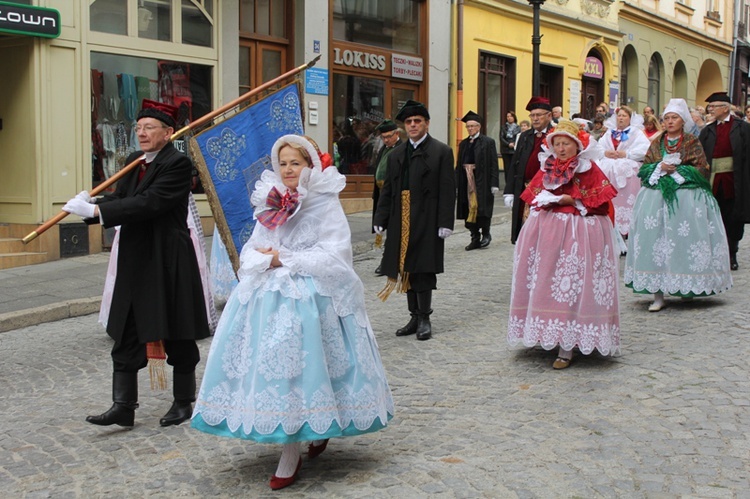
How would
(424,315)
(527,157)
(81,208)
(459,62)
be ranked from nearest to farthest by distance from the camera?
(81,208) < (424,315) < (527,157) < (459,62)

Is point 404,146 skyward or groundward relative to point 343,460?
skyward

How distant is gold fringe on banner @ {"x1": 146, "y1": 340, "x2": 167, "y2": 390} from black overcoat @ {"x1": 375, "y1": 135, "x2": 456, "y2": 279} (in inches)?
109

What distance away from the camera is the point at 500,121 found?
23.1 meters

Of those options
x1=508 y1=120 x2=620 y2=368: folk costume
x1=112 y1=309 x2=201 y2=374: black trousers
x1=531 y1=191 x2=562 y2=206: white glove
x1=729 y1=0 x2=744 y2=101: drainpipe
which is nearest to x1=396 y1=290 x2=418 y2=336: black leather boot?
x1=508 y1=120 x2=620 y2=368: folk costume

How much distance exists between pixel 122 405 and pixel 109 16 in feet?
30.3

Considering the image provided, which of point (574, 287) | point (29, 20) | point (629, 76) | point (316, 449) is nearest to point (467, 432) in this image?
point (316, 449)

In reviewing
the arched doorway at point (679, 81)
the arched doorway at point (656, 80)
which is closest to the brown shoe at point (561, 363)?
the arched doorway at point (656, 80)

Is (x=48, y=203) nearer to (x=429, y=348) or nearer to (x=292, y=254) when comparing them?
(x=429, y=348)

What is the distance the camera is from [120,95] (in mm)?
13695

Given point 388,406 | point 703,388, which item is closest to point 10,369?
point 388,406

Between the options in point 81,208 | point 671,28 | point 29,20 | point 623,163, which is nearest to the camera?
point 81,208

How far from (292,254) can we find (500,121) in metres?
19.1

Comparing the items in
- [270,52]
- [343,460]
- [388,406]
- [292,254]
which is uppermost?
[270,52]

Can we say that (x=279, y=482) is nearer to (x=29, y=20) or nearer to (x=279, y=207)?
(x=279, y=207)
